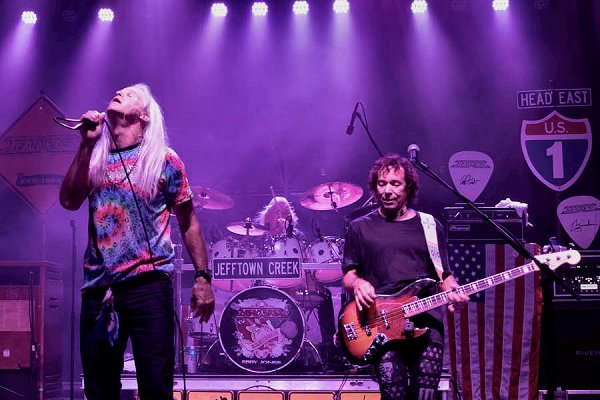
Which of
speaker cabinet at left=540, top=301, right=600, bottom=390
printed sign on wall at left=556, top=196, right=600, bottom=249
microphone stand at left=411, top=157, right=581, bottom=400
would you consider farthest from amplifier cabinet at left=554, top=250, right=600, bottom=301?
microphone stand at left=411, top=157, right=581, bottom=400

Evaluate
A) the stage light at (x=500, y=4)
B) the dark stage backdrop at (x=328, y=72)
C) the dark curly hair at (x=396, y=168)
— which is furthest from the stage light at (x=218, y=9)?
the dark curly hair at (x=396, y=168)

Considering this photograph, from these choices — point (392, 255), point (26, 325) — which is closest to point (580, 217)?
point (392, 255)

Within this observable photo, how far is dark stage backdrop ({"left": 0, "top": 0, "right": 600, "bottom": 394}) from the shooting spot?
31.1ft

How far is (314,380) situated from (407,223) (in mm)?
2537

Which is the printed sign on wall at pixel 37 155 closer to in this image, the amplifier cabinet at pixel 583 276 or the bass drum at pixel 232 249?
the bass drum at pixel 232 249

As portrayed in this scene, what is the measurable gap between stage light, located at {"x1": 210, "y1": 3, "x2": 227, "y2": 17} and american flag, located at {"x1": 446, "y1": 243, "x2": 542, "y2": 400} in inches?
195

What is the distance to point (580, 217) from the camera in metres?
8.86

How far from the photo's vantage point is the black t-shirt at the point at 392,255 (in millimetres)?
4465

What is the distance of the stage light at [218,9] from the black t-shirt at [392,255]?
5.86m

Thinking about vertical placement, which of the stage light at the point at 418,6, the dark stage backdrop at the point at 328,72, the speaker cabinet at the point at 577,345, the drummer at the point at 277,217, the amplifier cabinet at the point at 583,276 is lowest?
the speaker cabinet at the point at 577,345

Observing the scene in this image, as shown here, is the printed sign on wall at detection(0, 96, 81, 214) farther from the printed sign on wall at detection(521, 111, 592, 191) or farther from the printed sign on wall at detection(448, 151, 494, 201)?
the printed sign on wall at detection(521, 111, 592, 191)

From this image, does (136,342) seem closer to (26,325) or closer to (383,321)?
(383,321)

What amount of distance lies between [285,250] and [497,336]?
2542 millimetres

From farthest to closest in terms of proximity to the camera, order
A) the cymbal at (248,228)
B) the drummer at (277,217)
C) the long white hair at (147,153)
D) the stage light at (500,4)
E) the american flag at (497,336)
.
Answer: the stage light at (500,4)
the drummer at (277,217)
the cymbal at (248,228)
the american flag at (497,336)
the long white hair at (147,153)
